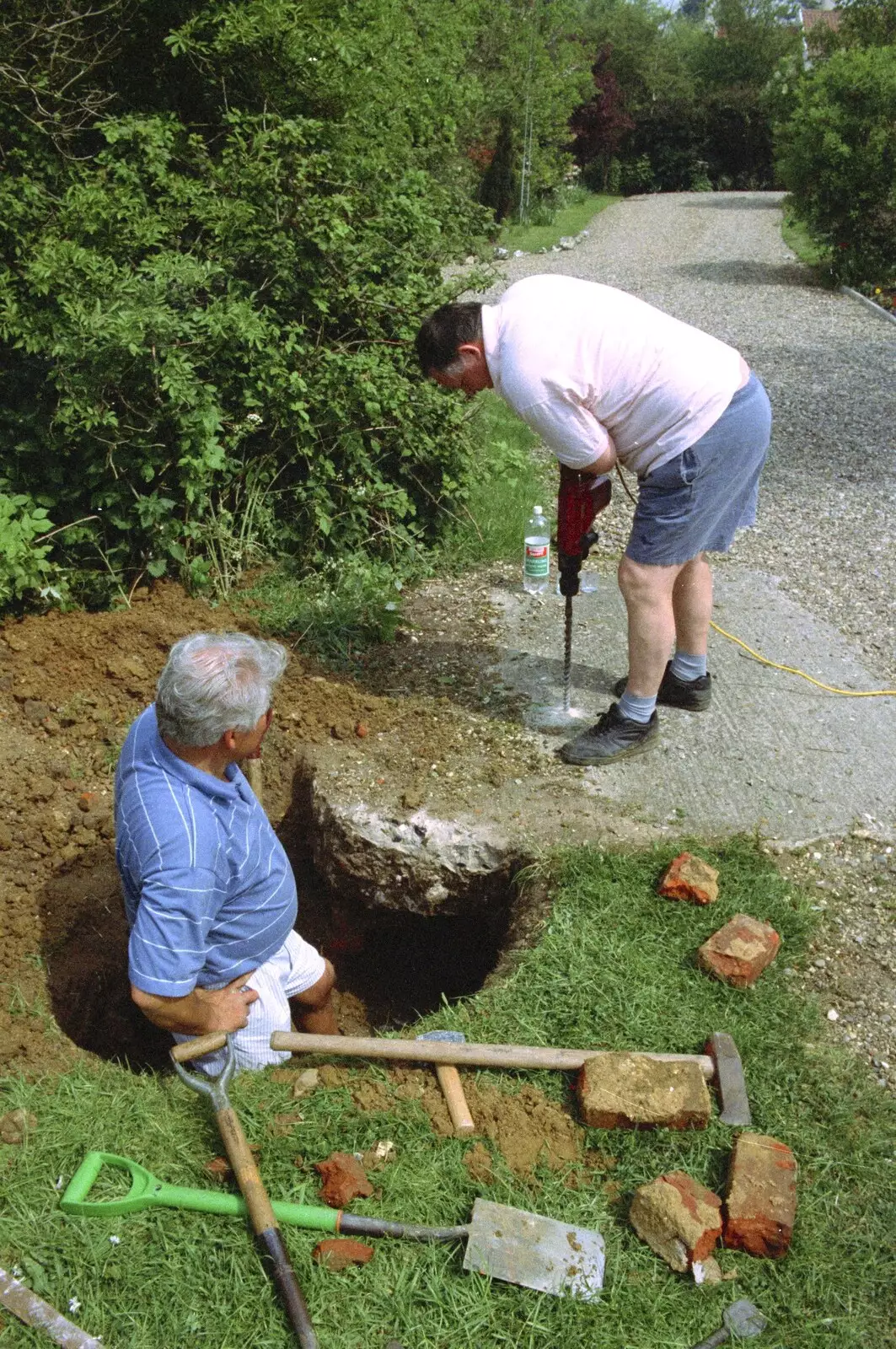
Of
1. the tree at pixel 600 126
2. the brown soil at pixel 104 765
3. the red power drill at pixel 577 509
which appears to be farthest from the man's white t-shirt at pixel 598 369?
the tree at pixel 600 126

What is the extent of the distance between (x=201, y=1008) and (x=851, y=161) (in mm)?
14785

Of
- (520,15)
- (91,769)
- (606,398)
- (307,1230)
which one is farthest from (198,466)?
(520,15)

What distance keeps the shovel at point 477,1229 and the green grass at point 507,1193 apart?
3 cm

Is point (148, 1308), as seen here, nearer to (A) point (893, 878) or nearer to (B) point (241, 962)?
(B) point (241, 962)

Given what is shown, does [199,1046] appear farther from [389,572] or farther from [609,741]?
[389,572]

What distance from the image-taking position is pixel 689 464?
357 centimetres

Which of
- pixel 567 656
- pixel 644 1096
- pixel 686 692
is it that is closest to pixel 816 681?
pixel 686 692

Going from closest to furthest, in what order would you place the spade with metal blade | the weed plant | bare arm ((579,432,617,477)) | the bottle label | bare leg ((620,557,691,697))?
the spade with metal blade < bare arm ((579,432,617,477)) < bare leg ((620,557,691,697)) < the weed plant < the bottle label

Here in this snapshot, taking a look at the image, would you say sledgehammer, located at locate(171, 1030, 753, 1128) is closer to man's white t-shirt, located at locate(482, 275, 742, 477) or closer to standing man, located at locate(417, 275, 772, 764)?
standing man, located at locate(417, 275, 772, 764)

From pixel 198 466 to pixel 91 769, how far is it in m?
1.61

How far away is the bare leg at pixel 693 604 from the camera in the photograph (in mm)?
4086

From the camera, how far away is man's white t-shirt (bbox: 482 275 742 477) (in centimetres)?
336

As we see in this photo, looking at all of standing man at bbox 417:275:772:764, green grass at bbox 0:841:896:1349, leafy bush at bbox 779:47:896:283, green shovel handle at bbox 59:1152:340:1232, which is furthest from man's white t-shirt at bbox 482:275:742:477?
leafy bush at bbox 779:47:896:283

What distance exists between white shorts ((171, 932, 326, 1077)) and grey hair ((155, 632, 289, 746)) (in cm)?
92
